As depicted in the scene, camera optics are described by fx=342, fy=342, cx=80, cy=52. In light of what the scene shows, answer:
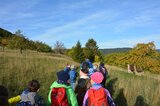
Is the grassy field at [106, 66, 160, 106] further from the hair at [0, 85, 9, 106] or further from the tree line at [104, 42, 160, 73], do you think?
the tree line at [104, 42, 160, 73]

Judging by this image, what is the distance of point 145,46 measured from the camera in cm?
10069

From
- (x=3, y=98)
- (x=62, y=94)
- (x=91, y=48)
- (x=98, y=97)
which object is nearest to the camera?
(x=3, y=98)

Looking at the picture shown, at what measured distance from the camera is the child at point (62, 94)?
6.65 meters

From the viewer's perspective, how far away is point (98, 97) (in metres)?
6.45

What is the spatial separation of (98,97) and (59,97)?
779 millimetres

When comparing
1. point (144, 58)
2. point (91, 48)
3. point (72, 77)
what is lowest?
point (144, 58)

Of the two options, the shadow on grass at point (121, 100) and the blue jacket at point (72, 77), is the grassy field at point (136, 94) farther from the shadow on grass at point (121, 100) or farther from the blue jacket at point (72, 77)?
the blue jacket at point (72, 77)

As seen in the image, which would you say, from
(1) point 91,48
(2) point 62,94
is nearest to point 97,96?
(2) point 62,94

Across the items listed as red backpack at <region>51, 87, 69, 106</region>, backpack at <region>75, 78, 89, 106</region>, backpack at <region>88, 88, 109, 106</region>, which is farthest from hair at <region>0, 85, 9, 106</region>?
backpack at <region>75, 78, 89, 106</region>

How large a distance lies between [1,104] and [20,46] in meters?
47.4

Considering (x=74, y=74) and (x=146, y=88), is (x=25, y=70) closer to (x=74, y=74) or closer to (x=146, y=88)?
(x=74, y=74)

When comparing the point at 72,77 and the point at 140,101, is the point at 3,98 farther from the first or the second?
the point at 140,101

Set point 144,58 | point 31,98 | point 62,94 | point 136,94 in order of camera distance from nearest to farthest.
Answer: point 31,98
point 62,94
point 136,94
point 144,58

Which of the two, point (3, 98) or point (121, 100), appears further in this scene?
point (121, 100)
